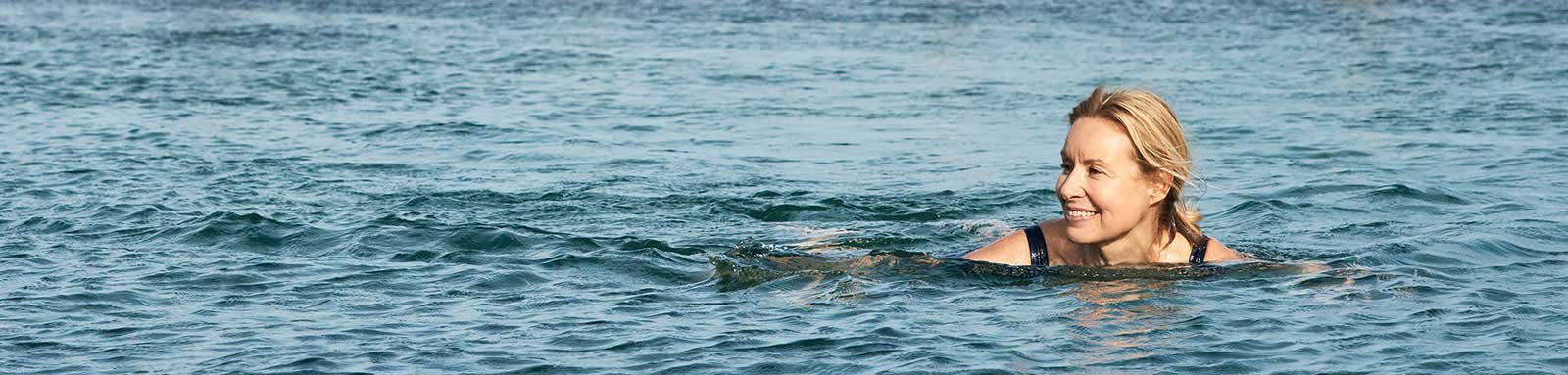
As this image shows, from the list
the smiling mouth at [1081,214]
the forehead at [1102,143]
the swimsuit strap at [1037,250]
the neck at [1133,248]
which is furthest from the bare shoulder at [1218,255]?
the forehead at [1102,143]

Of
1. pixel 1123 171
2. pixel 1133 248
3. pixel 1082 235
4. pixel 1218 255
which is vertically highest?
pixel 1123 171

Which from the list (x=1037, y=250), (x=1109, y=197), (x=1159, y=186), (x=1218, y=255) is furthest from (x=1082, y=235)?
(x=1218, y=255)

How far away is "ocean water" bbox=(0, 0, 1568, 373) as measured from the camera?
671cm

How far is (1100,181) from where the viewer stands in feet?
22.5

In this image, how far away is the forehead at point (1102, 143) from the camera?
6.80m

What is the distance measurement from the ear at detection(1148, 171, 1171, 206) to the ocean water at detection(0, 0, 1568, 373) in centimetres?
39

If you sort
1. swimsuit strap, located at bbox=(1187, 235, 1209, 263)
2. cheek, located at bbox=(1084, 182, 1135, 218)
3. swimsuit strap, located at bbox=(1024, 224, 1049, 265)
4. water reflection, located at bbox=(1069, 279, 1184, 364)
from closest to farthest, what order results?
water reflection, located at bbox=(1069, 279, 1184, 364)
cheek, located at bbox=(1084, 182, 1135, 218)
swimsuit strap, located at bbox=(1187, 235, 1209, 263)
swimsuit strap, located at bbox=(1024, 224, 1049, 265)

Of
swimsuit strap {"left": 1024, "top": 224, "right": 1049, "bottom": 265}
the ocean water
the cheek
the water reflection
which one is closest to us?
the water reflection

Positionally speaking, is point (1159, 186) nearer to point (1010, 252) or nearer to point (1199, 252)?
point (1199, 252)

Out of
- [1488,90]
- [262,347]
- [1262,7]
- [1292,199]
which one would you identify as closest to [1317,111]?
[1488,90]

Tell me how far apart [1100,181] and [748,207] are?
13.6 ft

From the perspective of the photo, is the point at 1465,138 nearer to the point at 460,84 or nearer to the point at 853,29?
the point at 460,84

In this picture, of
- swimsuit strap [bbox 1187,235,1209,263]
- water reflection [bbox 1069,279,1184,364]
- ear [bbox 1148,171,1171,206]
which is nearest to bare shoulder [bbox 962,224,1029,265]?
water reflection [bbox 1069,279,1184,364]

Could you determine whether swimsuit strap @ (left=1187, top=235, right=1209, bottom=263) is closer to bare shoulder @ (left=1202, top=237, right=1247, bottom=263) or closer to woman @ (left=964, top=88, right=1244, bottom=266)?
bare shoulder @ (left=1202, top=237, right=1247, bottom=263)
